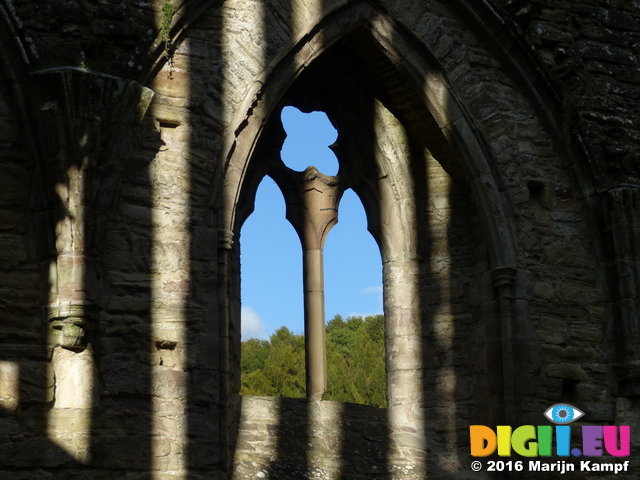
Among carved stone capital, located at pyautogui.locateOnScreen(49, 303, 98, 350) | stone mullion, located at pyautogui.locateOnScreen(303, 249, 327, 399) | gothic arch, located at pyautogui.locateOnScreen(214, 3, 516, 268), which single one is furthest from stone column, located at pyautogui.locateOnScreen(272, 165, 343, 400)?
carved stone capital, located at pyautogui.locateOnScreen(49, 303, 98, 350)

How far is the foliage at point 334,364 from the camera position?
1611 cm

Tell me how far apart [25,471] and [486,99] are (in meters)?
4.41

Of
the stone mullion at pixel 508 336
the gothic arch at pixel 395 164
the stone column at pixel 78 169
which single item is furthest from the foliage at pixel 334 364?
the stone column at pixel 78 169

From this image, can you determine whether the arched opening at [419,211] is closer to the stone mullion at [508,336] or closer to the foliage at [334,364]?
the stone mullion at [508,336]

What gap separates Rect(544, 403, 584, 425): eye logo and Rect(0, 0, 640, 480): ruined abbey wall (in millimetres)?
75

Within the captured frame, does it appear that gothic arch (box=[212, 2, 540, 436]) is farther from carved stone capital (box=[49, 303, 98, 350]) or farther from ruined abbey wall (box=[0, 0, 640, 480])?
carved stone capital (box=[49, 303, 98, 350])

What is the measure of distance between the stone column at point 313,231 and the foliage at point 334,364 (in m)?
4.61

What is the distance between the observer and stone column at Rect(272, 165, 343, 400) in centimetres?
889

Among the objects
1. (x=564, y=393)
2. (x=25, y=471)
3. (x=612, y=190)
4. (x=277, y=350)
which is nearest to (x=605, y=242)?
(x=612, y=190)

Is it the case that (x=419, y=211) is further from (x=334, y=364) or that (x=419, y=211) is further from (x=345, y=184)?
(x=334, y=364)

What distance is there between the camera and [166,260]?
7.66 metres

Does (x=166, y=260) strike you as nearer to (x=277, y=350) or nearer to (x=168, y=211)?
(x=168, y=211)

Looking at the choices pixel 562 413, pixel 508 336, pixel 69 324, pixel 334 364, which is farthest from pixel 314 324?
pixel 334 364

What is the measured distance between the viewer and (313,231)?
934 cm
